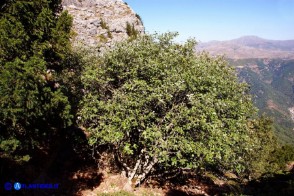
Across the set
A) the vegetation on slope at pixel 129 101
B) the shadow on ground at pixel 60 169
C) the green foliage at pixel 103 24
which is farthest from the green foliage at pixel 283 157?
the green foliage at pixel 103 24

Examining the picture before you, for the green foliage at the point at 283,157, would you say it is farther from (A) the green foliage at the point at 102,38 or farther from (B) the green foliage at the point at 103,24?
(B) the green foliage at the point at 103,24

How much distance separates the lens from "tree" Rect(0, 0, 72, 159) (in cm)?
1565

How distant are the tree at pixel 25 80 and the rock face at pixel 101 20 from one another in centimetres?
6356

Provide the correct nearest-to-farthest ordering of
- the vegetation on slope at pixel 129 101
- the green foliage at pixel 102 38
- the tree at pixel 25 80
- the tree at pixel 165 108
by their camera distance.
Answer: the tree at pixel 25 80 → the vegetation on slope at pixel 129 101 → the tree at pixel 165 108 → the green foliage at pixel 102 38

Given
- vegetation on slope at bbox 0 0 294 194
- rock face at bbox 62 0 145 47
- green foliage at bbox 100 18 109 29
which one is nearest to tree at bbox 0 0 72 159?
vegetation on slope at bbox 0 0 294 194

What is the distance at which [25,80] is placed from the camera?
52.9 ft

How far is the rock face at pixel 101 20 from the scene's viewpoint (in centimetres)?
8744

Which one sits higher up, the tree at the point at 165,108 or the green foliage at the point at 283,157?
the tree at the point at 165,108

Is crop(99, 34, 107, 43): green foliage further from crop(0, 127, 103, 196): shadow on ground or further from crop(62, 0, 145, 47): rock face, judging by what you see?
crop(0, 127, 103, 196): shadow on ground

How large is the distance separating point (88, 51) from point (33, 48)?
20222 millimetres

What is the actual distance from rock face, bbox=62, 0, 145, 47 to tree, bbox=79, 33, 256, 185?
203 ft

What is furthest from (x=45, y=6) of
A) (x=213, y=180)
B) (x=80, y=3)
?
→ (x=80, y=3)

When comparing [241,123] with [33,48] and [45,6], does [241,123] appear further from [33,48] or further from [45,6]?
[45,6]

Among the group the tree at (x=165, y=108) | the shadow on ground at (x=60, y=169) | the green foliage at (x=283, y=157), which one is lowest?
the green foliage at (x=283, y=157)
